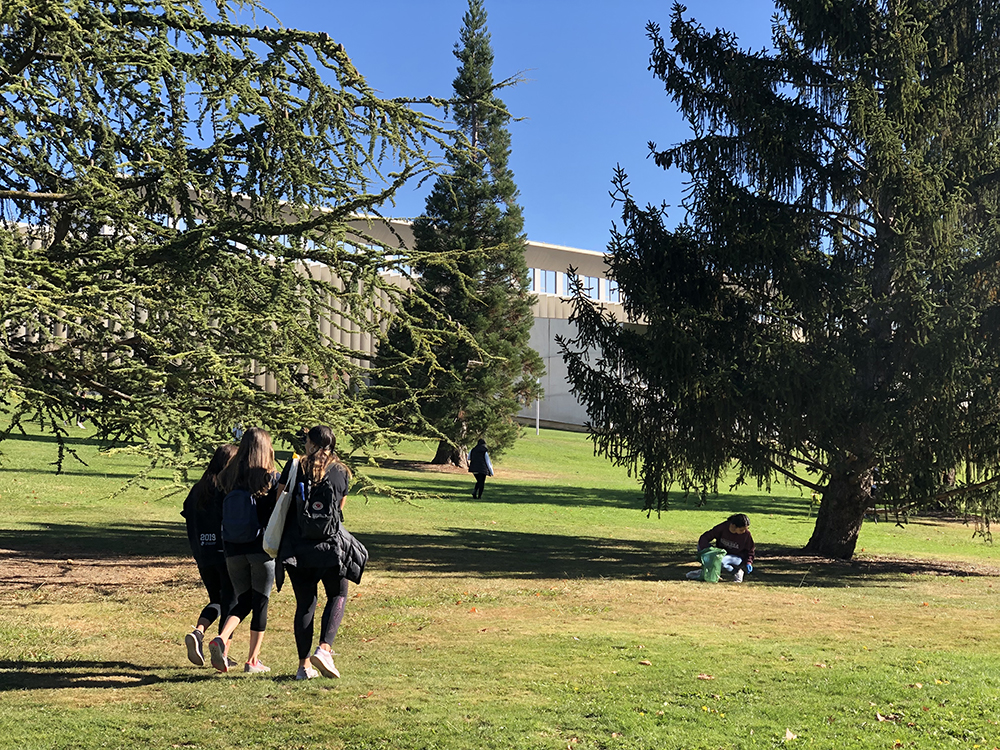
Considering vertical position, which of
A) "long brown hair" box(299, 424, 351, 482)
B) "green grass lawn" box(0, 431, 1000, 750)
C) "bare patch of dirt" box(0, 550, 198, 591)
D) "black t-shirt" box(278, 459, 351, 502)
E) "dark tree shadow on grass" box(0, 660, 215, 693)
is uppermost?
"long brown hair" box(299, 424, 351, 482)

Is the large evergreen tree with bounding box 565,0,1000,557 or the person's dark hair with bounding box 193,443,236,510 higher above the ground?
the large evergreen tree with bounding box 565,0,1000,557

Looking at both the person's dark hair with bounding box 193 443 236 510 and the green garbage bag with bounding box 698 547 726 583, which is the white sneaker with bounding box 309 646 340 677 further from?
the green garbage bag with bounding box 698 547 726 583

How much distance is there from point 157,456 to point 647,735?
5.20 m

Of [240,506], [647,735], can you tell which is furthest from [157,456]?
[647,735]

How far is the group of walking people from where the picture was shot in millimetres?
6617

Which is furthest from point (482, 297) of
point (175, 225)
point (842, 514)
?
point (175, 225)

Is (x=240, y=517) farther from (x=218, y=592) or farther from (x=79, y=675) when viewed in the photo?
(x=79, y=675)

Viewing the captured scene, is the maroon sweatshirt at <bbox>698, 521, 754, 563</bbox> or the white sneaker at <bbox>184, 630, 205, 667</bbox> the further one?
the maroon sweatshirt at <bbox>698, 521, 754, 563</bbox>

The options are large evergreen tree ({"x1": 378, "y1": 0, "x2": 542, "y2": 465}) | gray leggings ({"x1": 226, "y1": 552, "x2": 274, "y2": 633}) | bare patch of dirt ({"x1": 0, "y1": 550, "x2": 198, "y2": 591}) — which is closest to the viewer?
gray leggings ({"x1": 226, "y1": 552, "x2": 274, "y2": 633})

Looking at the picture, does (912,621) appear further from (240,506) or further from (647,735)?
(240,506)

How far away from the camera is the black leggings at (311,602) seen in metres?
6.75

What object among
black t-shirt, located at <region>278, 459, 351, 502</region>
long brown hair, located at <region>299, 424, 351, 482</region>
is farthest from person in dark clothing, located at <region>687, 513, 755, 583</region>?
long brown hair, located at <region>299, 424, 351, 482</region>

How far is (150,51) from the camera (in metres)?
10.1

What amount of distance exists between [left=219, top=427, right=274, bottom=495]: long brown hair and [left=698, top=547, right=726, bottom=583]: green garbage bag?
7.93 metres
